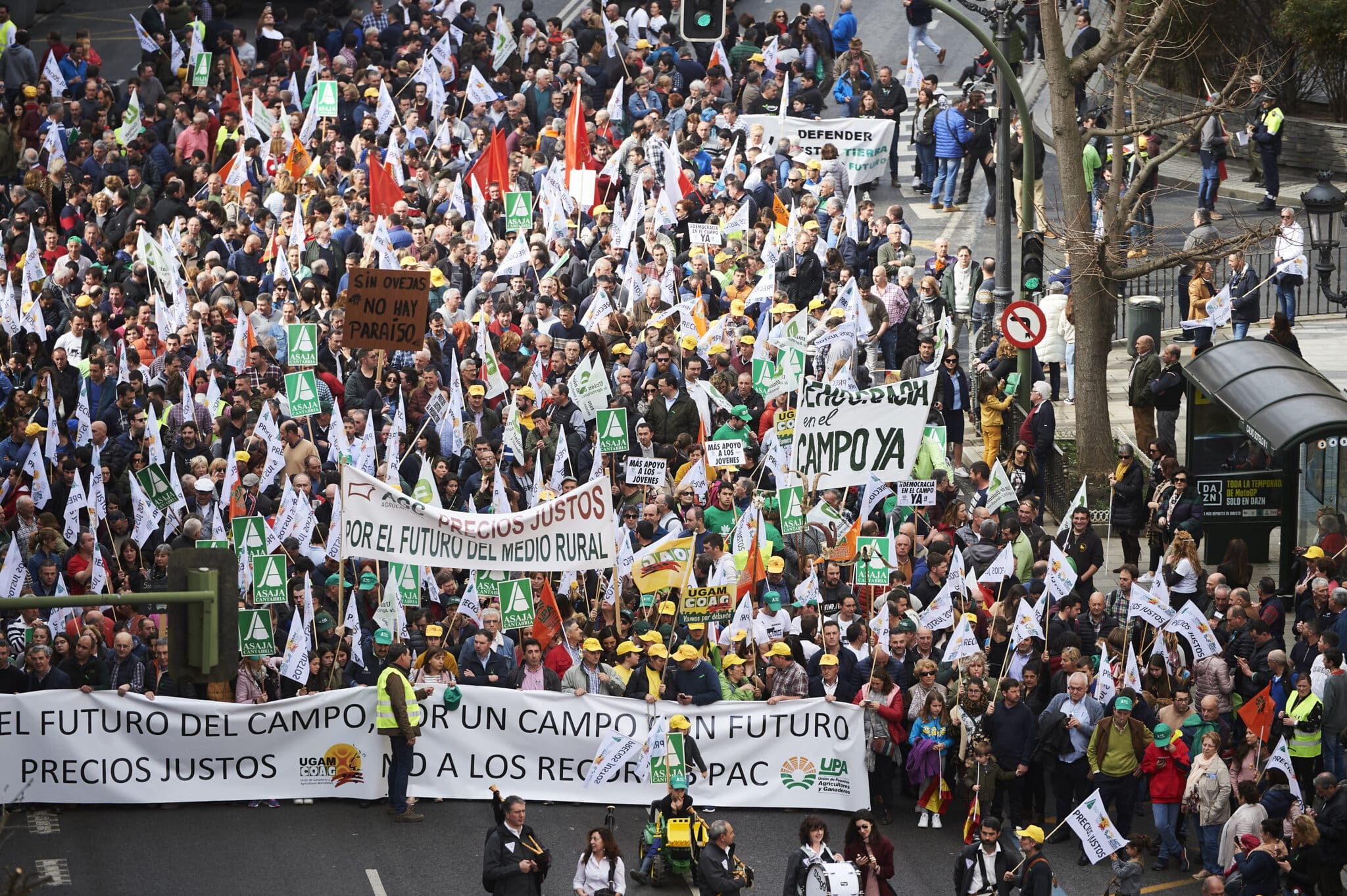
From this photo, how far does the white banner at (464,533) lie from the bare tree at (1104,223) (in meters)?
8.39

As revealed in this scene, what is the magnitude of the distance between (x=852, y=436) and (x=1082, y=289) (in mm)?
6190

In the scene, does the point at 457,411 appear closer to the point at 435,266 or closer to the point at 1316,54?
the point at 435,266

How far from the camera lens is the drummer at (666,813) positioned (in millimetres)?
17703

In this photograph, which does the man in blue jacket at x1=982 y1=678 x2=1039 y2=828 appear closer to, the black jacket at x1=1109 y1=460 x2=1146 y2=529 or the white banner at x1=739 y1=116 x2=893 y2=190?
the black jacket at x1=1109 y1=460 x2=1146 y2=529

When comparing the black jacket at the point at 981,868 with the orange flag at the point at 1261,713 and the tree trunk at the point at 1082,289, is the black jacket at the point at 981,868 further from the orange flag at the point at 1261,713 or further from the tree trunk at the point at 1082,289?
the tree trunk at the point at 1082,289

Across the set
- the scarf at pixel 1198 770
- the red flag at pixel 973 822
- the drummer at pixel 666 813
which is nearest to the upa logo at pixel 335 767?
the drummer at pixel 666 813

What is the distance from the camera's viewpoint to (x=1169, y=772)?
1845 centimetres

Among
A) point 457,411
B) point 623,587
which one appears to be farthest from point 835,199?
point 623,587

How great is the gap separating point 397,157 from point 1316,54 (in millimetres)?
17402

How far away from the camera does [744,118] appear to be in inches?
1353

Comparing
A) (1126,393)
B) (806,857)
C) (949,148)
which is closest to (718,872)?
(806,857)

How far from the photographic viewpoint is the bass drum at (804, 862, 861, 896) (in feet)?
53.9

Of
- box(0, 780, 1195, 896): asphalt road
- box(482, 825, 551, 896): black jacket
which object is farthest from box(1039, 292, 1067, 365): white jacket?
box(482, 825, 551, 896): black jacket

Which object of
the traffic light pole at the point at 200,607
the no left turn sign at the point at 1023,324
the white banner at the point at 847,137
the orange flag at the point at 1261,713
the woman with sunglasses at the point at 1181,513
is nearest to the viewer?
the traffic light pole at the point at 200,607
